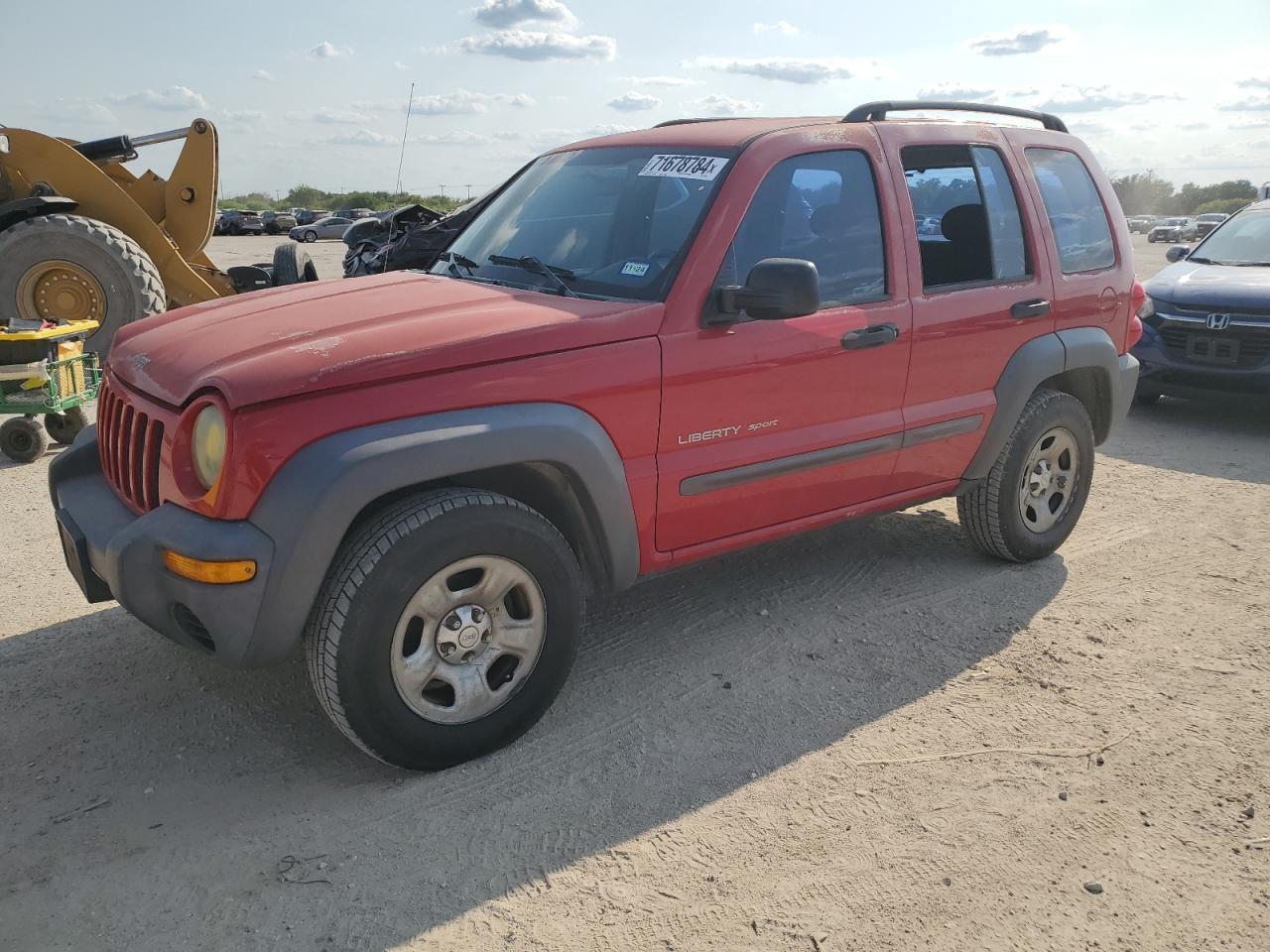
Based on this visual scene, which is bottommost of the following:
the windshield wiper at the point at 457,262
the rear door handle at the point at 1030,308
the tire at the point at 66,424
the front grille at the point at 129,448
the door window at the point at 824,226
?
the tire at the point at 66,424

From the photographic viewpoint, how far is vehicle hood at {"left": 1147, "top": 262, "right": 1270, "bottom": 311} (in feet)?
25.5

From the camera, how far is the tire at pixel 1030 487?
4.64 metres

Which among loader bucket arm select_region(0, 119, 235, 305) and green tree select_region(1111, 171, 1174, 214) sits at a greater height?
green tree select_region(1111, 171, 1174, 214)

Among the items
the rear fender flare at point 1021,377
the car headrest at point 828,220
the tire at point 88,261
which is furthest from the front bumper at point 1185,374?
the tire at point 88,261

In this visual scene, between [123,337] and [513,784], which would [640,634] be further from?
[123,337]

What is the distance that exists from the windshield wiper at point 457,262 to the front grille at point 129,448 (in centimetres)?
128

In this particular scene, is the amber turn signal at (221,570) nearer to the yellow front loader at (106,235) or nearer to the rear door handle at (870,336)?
the rear door handle at (870,336)

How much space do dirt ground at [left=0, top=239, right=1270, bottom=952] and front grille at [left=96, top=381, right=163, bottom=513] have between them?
31.0 inches

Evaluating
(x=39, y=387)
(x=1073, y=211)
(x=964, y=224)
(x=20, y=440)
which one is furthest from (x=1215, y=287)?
(x=20, y=440)

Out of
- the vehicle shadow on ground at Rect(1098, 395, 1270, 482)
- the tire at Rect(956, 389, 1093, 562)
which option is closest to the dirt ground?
the tire at Rect(956, 389, 1093, 562)

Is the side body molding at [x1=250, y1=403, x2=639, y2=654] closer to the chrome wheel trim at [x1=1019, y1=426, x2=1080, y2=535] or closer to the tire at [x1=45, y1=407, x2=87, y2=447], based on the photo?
the chrome wheel trim at [x1=1019, y1=426, x2=1080, y2=535]

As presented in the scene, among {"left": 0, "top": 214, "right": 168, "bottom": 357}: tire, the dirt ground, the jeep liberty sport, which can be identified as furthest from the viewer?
{"left": 0, "top": 214, "right": 168, "bottom": 357}: tire

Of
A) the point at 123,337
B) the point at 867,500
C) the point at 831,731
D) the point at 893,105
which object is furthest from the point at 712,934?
the point at 893,105

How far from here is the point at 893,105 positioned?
4.23 meters
